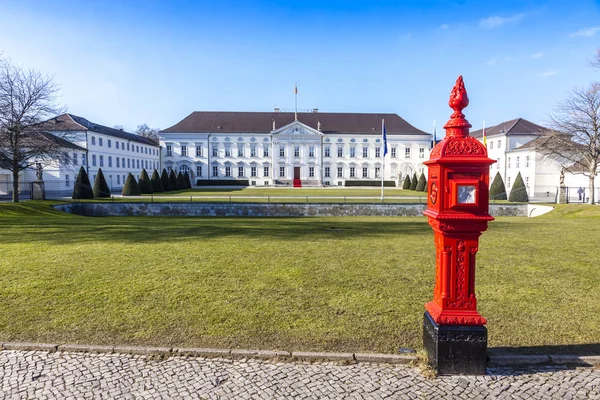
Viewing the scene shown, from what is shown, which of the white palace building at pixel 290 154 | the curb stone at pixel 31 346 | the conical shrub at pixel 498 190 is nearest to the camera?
the curb stone at pixel 31 346

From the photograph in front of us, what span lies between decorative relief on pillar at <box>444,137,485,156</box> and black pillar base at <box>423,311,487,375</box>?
1.64m

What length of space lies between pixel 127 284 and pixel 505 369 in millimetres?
5585

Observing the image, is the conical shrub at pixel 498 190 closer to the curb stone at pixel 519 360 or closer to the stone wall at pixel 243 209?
the stone wall at pixel 243 209

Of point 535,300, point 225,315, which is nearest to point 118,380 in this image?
point 225,315

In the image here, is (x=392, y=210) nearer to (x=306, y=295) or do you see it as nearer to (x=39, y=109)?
(x=306, y=295)

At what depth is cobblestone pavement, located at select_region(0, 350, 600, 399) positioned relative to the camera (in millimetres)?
3211

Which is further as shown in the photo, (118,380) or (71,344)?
(71,344)

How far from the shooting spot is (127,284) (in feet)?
21.1

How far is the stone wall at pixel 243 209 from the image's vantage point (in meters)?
25.1

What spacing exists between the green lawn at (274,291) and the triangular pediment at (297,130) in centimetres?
5523

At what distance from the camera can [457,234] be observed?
12.0ft

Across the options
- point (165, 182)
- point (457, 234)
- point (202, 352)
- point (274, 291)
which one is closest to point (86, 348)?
point (202, 352)

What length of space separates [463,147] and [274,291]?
3.74m

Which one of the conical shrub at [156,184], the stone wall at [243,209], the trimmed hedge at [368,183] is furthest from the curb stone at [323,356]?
the trimmed hedge at [368,183]
